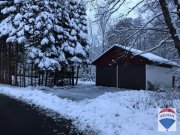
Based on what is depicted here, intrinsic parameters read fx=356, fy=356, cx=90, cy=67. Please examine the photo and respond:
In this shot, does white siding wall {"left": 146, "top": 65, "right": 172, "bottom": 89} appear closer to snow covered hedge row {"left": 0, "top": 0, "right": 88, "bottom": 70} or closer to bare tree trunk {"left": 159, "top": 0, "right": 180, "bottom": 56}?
snow covered hedge row {"left": 0, "top": 0, "right": 88, "bottom": 70}

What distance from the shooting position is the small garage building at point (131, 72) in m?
34.1

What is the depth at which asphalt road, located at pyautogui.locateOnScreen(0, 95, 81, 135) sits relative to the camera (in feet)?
35.9

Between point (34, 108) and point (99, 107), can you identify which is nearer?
point (99, 107)

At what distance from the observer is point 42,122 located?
42.0 feet

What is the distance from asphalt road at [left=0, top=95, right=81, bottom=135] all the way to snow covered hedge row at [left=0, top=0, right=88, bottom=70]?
16.8 meters

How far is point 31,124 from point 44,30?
2141 cm

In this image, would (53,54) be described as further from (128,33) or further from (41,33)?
(128,33)

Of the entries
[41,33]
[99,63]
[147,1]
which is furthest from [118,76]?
[147,1]

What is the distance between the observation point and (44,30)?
3297 centimetres

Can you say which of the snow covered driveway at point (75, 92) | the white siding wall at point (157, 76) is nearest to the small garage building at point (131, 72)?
the white siding wall at point (157, 76)

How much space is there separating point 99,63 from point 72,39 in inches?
192

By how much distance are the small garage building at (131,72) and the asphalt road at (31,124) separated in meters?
17.4

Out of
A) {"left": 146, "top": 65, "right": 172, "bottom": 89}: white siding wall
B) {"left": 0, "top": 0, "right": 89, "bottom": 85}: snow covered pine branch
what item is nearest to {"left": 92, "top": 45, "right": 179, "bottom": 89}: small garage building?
{"left": 146, "top": 65, "right": 172, "bottom": 89}: white siding wall

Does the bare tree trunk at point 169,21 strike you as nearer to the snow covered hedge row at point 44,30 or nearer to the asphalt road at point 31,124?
the asphalt road at point 31,124
